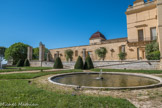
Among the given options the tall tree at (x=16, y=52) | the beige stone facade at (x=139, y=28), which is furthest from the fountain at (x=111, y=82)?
the tall tree at (x=16, y=52)

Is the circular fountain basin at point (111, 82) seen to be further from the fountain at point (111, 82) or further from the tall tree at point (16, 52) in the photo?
the tall tree at point (16, 52)

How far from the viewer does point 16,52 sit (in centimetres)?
3244

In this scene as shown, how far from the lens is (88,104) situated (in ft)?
8.68

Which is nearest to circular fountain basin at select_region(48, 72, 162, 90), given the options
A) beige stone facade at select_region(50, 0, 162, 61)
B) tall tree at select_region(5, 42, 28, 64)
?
beige stone facade at select_region(50, 0, 162, 61)

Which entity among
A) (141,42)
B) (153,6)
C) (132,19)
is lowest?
(141,42)

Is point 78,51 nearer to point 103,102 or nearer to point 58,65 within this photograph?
point 58,65

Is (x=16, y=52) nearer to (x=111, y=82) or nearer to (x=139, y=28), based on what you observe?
(x=111, y=82)

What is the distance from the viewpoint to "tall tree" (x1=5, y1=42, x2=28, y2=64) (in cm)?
3203

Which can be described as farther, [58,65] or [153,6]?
[153,6]

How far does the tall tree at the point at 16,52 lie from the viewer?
3203 cm

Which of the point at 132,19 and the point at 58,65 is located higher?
the point at 132,19

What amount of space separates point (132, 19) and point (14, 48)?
36930 mm

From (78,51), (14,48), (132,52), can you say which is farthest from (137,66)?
(14,48)

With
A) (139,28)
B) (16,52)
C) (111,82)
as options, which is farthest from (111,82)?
(16,52)
